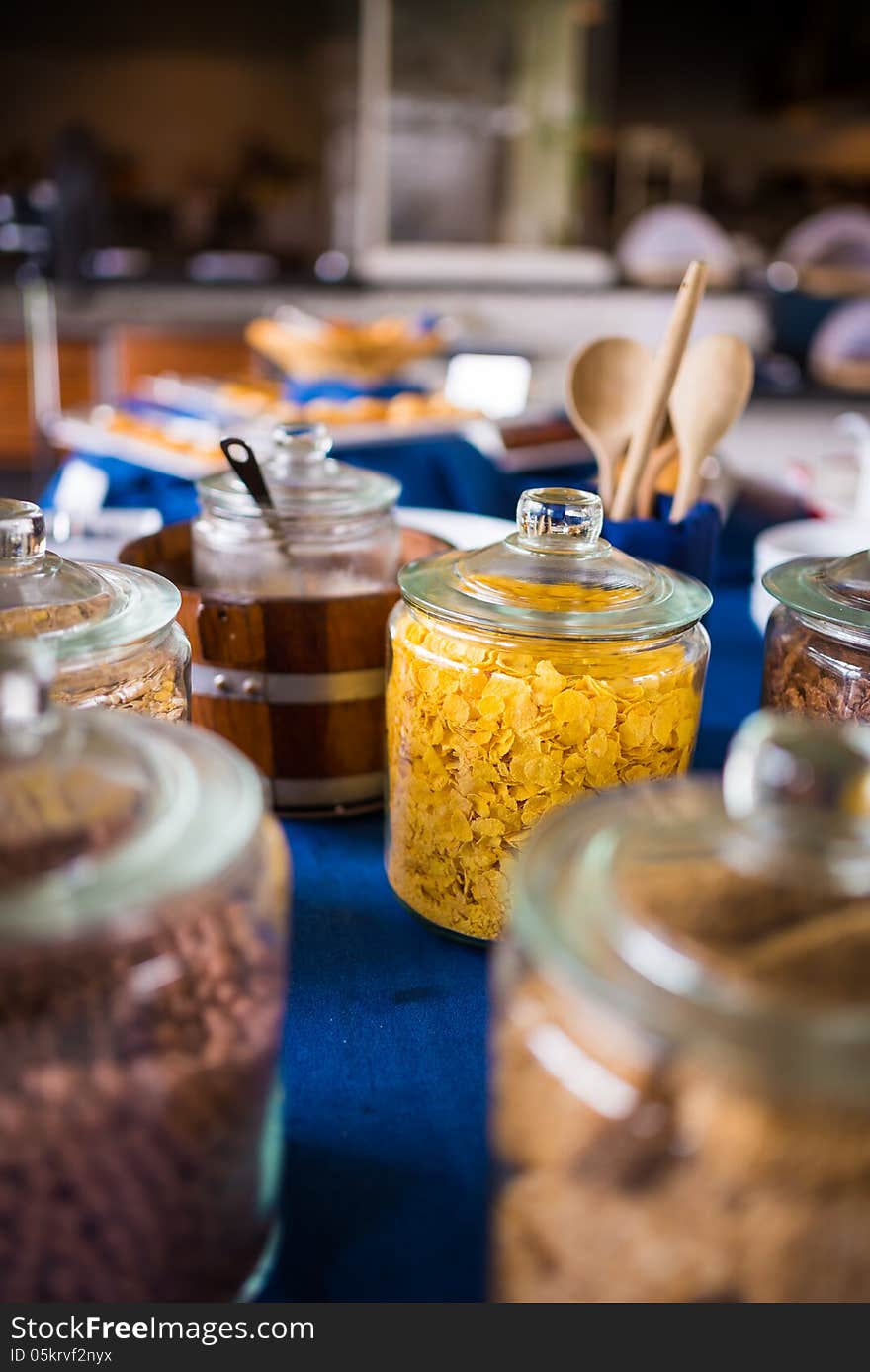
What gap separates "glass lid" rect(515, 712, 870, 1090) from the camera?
328 mm

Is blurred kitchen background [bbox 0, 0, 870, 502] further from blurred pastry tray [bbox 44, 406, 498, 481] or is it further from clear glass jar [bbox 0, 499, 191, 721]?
clear glass jar [bbox 0, 499, 191, 721]

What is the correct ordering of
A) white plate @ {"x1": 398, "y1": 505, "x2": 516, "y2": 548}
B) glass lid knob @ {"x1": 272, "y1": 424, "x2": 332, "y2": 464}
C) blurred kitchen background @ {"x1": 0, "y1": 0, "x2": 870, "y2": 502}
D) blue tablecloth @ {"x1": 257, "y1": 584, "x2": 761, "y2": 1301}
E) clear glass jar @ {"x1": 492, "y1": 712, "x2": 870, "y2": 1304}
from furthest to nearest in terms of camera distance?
blurred kitchen background @ {"x1": 0, "y1": 0, "x2": 870, "y2": 502} → white plate @ {"x1": 398, "y1": 505, "x2": 516, "y2": 548} → glass lid knob @ {"x1": 272, "y1": 424, "x2": 332, "y2": 464} → blue tablecloth @ {"x1": 257, "y1": 584, "x2": 761, "y2": 1301} → clear glass jar @ {"x1": 492, "y1": 712, "x2": 870, "y2": 1304}

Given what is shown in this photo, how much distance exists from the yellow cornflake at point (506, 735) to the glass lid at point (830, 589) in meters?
0.07

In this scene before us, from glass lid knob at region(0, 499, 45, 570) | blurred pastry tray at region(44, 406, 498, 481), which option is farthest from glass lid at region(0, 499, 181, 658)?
blurred pastry tray at region(44, 406, 498, 481)

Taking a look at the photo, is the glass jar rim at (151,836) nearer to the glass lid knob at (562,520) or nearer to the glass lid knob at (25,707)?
the glass lid knob at (25,707)

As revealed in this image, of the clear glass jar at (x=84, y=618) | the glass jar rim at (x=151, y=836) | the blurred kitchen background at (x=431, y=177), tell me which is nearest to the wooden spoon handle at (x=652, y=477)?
the clear glass jar at (x=84, y=618)

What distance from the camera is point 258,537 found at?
2.82 ft

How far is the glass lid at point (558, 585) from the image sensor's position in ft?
2.04

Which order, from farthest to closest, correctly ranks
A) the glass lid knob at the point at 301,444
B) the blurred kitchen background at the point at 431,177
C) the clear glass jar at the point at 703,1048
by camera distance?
1. the blurred kitchen background at the point at 431,177
2. the glass lid knob at the point at 301,444
3. the clear glass jar at the point at 703,1048

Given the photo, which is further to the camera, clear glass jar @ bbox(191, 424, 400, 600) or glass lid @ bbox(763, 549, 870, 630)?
clear glass jar @ bbox(191, 424, 400, 600)

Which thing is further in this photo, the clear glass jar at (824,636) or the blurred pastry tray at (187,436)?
the blurred pastry tray at (187,436)

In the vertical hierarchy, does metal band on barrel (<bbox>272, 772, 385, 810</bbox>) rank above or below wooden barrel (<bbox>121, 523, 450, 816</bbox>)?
below

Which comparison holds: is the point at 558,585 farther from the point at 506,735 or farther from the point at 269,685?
the point at 269,685

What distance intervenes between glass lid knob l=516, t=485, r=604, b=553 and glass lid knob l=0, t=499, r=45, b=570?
0.26 m
